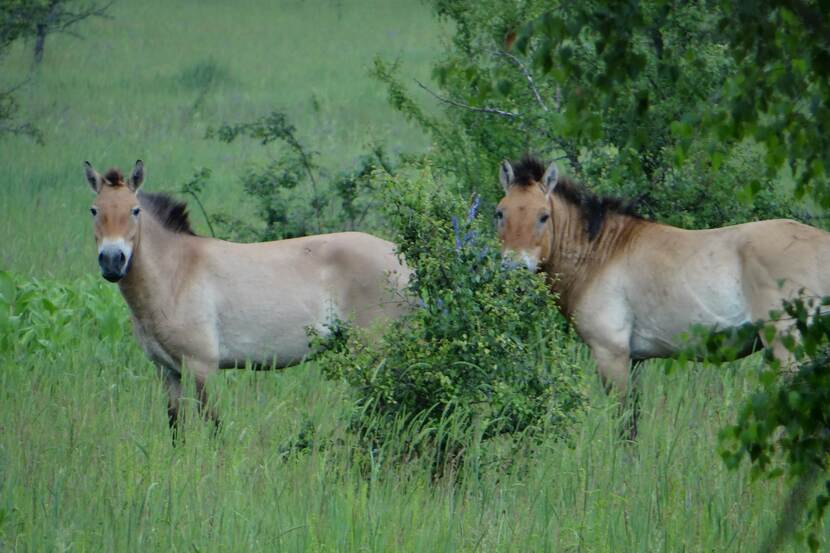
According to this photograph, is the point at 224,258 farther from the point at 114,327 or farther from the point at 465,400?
the point at 465,400

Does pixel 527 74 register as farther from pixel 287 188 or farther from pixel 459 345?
pixel 459 345

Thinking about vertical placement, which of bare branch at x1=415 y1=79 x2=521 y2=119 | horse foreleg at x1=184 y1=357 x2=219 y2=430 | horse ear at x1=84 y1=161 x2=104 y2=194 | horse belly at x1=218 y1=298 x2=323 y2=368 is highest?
bare branch at x1=415 y1=79 x2=521 y2=119

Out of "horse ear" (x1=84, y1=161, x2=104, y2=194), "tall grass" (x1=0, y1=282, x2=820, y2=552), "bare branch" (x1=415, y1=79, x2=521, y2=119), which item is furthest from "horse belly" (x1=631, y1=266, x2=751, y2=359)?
"horse ear" (x1=84, y1=161, x2=104, y2=194)

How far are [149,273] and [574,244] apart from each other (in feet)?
8.88

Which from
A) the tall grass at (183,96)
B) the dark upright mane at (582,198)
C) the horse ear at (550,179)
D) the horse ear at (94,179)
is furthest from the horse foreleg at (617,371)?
the tall grass at (183,96)

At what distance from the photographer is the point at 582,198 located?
773cm

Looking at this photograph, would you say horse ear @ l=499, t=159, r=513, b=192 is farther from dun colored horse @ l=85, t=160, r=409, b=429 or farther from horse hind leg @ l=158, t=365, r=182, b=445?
horse hind leg @ l=158, t=365, r=182, b=445

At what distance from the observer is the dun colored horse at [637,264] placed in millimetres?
6719

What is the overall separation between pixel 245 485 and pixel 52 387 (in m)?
2.69

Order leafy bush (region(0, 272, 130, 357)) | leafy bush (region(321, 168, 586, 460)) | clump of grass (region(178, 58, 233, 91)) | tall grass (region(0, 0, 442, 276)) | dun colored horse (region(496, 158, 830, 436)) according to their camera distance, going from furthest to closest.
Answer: clump of grass (region(178, 58, 233, 91)) < tall grass (region(0, 0, 442, 276)) < leafy bush (region(0, 272, 130, 357)) < dun colored horse (region(496, 158, 830, 436)) < leafy bush (region(321, 168, 586, 460))

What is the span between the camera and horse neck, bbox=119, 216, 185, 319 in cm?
737

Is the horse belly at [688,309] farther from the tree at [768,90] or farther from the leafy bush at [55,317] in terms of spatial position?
the tree at [768,90]

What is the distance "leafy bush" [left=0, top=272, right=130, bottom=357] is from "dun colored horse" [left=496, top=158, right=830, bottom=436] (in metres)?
3.28

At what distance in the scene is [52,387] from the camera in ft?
24.6
